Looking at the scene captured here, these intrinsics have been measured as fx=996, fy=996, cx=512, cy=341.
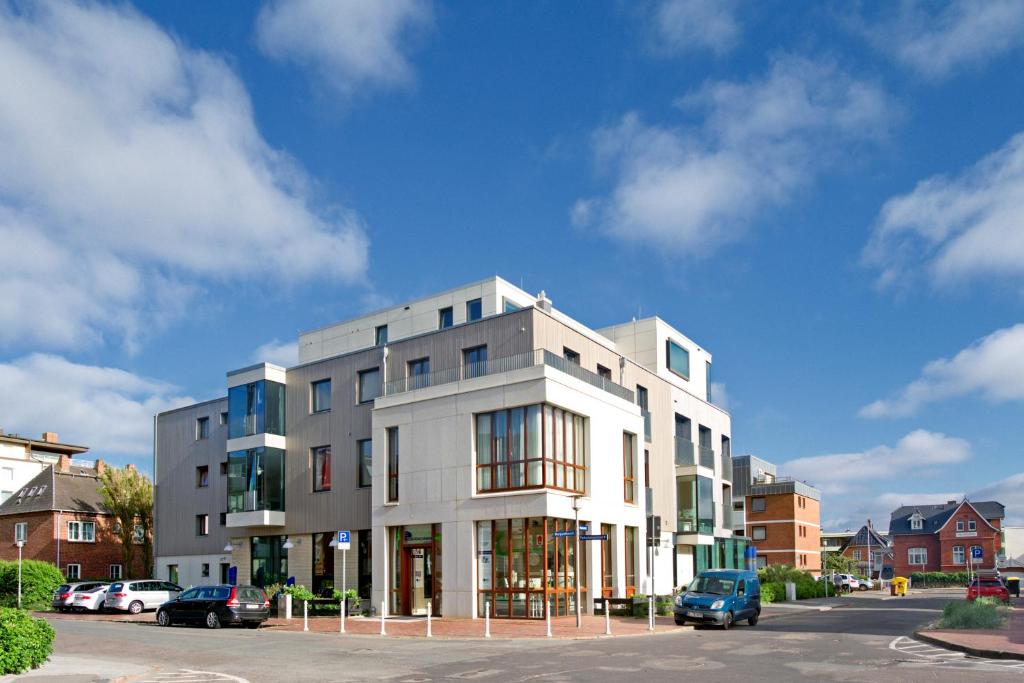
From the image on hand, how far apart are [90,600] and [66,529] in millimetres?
18335

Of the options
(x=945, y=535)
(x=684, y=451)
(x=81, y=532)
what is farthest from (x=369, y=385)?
(x=945, y=535)

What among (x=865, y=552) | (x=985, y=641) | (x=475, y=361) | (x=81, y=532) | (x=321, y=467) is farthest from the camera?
(x=865, y=552)

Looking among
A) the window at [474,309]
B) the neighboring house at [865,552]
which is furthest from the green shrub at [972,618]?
the neighboring house at [865,552]

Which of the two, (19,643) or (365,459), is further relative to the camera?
(365,459)

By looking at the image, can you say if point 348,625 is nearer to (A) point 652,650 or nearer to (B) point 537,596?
(B) point 537,596

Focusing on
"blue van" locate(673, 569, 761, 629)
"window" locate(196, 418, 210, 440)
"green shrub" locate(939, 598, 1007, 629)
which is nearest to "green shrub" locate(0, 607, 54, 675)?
"blue van" locate(673, 569, 761, 629)

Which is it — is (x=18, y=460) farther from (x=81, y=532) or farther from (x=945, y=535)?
(x=945, y=535)

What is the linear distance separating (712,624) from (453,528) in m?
8.49

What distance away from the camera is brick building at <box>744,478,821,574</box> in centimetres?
6881

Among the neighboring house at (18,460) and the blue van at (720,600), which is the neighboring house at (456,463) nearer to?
the blue van at (720,600)

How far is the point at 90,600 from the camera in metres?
37.9

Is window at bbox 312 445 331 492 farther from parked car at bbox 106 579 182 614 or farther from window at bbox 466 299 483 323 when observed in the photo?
window at bbox 466 299 483 323

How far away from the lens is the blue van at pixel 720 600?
27.5 metres

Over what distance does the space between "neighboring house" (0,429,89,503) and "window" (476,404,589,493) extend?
4858 cm
